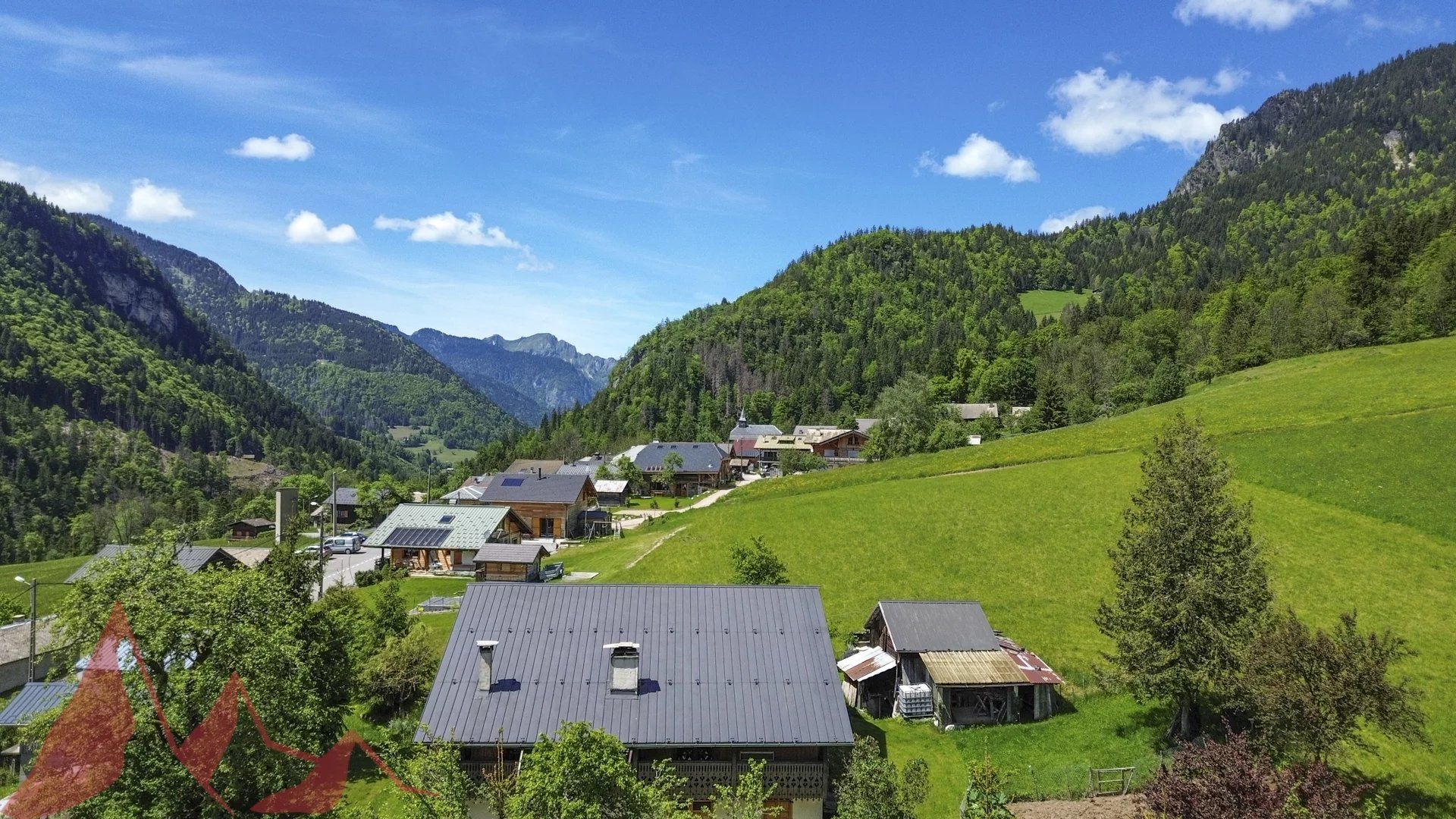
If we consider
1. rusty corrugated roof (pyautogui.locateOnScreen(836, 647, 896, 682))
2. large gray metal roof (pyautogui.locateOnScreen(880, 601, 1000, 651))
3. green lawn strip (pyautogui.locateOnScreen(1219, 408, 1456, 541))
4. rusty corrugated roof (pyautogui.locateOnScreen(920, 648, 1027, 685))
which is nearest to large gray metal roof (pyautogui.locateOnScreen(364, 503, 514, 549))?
rusty corrugated roof (pyautogui.locateOnScreen(836, 647, 896, 682))

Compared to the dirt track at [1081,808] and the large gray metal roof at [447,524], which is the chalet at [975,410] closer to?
the large gray metal roof at [447,524]

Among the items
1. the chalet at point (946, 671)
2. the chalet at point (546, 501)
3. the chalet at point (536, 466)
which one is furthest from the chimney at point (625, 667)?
the chalet at point (536, 466)

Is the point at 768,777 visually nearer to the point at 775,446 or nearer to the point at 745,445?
the point at 775,446

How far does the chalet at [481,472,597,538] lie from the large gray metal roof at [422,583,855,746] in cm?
5631

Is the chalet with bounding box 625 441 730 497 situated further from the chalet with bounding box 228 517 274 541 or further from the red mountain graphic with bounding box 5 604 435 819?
the red mountain graphic with bounding box 5 604 435 819

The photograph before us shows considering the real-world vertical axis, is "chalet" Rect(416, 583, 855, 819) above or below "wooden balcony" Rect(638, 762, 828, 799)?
above

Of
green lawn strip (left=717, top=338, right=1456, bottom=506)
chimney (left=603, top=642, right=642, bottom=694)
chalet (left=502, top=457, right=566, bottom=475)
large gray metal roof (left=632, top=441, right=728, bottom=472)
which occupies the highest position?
green lawn strip (left=717, top=338, right=1456, bottom=506)

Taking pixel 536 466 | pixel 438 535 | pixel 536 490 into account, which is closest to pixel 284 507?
pixel 536 490

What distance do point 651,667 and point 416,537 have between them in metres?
50.4

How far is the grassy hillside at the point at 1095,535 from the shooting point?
90.0 ft

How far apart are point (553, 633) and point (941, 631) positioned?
1686cm

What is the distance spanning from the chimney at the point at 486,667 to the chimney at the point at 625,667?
3627mm

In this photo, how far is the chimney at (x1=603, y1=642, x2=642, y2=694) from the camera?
2336 cm

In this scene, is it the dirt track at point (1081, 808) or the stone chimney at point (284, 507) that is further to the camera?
the stone chimney at point (284, 507)
